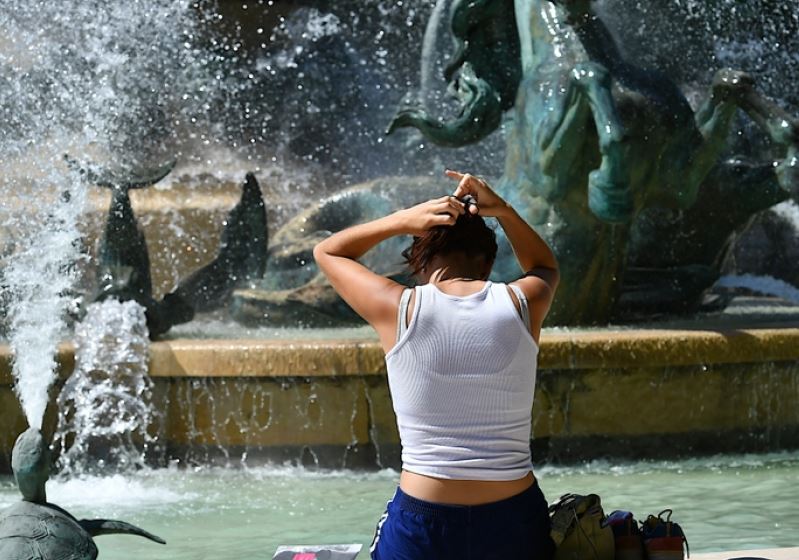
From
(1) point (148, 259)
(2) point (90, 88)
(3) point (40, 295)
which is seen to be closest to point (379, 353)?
(1) point (148, 259)

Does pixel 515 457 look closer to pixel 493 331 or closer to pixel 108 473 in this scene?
pixel 493 331

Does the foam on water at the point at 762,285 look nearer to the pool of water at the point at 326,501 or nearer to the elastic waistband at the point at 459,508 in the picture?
the pool of water at the point at 326,501

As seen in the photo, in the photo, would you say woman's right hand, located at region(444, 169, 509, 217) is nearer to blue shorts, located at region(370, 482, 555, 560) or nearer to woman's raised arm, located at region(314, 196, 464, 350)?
woman's raised arm, located at region(314, 196, 464, 350)

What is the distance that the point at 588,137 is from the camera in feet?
22.3

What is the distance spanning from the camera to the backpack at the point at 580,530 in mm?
2607

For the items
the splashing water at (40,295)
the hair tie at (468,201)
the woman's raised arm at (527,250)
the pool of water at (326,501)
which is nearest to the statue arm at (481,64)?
the splashing water at (40,295)

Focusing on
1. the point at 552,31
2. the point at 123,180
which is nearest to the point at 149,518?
the point at 123,180

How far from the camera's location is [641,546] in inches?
108

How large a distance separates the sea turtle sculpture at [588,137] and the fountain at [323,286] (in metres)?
0.02

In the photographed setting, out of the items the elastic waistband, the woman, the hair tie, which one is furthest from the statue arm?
the elastic waistband

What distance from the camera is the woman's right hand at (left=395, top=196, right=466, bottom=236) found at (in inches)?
105

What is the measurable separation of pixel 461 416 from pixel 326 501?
292 cm

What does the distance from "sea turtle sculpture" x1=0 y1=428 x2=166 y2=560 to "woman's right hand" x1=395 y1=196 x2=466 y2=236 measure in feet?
3.16

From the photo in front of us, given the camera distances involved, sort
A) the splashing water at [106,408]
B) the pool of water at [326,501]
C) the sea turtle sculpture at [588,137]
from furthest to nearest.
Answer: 1. the sea turtle sculpture at [588,137]
2. the splashing water at [106,408]
3. the pool of water at [326,501]
